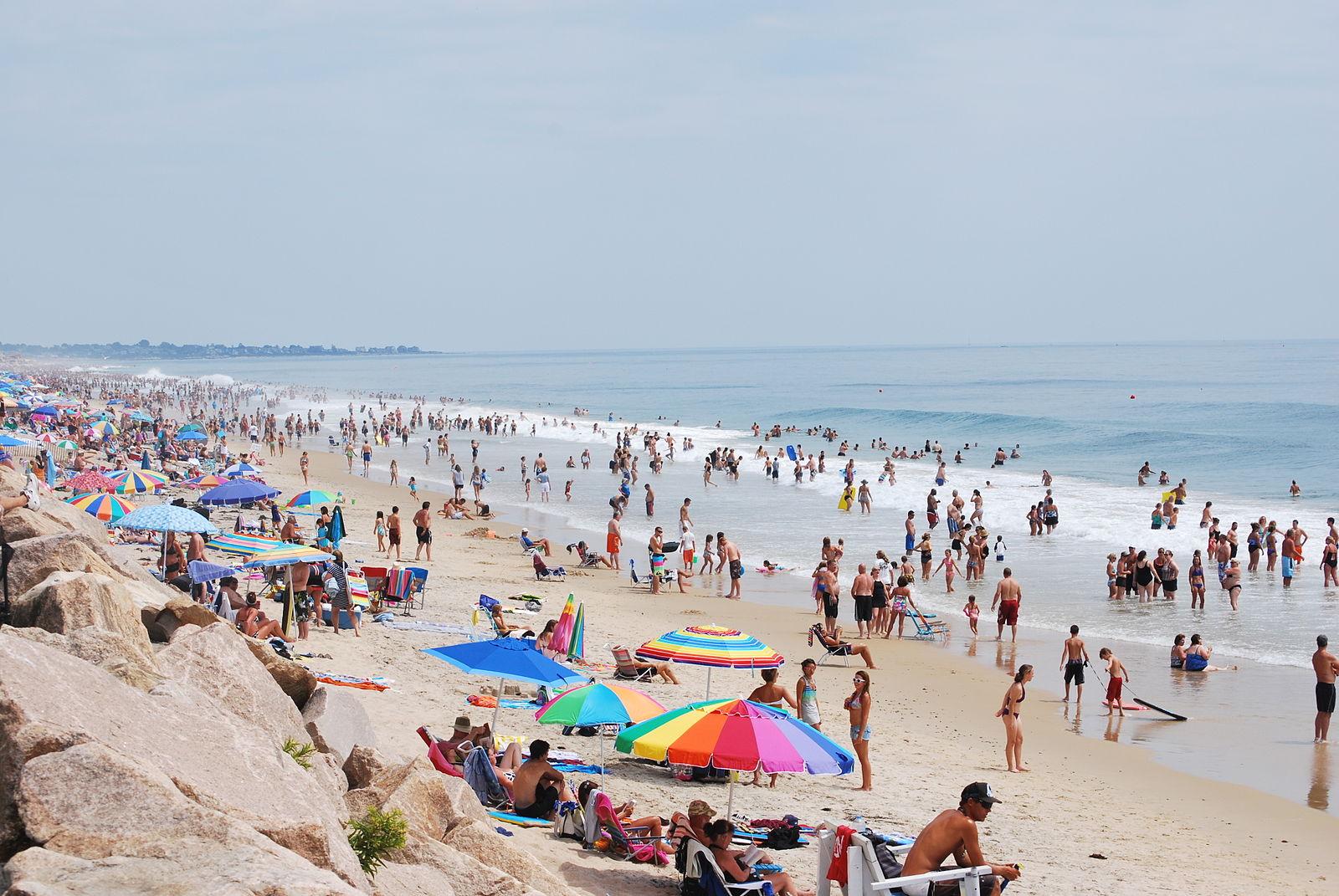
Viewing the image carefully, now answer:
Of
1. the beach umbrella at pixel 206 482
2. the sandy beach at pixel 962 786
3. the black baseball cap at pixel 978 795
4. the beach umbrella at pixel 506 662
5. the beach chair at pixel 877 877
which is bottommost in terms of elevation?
the sandy beach at pixel 962 786

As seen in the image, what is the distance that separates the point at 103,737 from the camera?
4.95 m

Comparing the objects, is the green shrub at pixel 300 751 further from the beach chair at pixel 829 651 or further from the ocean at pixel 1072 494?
the beach chair at pixel 829 651

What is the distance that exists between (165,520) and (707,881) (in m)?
10.3

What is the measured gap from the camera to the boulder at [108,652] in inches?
244

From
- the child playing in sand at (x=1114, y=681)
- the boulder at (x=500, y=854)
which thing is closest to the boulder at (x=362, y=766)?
the boulder at (x=500, y=854)

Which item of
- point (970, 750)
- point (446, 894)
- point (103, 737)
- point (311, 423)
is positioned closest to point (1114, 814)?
point (970, 750)

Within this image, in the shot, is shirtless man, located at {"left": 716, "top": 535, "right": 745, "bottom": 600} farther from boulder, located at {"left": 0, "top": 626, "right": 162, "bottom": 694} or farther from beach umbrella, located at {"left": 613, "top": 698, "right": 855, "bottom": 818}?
boulder, located at {"left": 0, "top": 626, "right": 162, "bottom": 694}

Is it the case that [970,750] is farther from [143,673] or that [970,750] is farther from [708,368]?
[708,368]

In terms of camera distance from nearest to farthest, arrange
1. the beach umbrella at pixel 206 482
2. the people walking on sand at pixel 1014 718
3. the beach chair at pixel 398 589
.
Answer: the people walking on sand at pixel 1014 718, the beach chair at pixel 398 589, the beach umbrella at pixel 206 482

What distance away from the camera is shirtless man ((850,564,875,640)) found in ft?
60.3

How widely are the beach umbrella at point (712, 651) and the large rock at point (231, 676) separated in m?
4.48

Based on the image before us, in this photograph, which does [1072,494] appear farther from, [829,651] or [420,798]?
[420,798]

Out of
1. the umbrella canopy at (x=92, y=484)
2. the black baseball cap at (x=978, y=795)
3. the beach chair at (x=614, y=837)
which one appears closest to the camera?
the black baseball cap at (x=978, y=795)

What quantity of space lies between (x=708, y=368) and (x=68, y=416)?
145m
